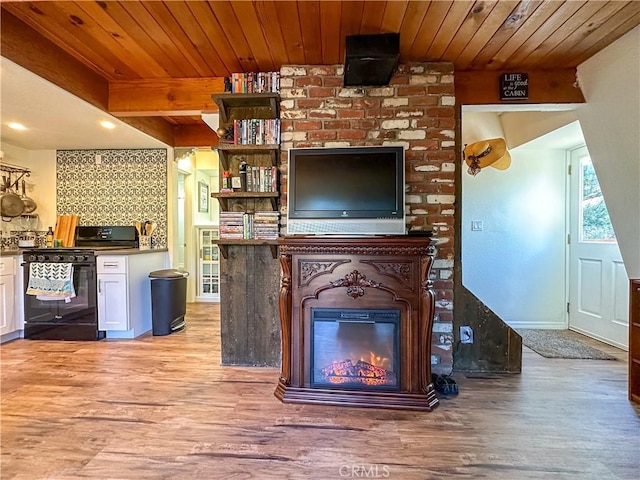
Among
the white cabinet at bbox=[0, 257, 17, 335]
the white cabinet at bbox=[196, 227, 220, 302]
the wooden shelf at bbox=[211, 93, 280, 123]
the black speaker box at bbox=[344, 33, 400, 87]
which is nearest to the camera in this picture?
the black speaker box at bbox=[344, 33, 400, 87]

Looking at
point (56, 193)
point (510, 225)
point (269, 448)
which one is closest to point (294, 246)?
point (269, 448)

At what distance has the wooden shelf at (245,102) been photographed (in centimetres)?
251

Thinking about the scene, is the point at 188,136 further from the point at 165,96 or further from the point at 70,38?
the point at 70,38

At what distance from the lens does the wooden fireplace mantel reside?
2076 mm

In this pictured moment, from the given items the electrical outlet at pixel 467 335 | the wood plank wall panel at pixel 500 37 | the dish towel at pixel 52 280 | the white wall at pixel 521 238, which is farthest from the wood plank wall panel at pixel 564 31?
the dish towel at pixel 52 280

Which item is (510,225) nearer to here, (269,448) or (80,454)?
(269,448)

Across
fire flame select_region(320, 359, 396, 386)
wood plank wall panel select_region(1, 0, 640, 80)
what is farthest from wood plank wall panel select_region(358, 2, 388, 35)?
fire flame select_region(320, 359, 396, 386)

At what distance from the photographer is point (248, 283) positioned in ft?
8.93

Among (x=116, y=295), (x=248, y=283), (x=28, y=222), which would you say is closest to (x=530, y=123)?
(x=248, y=283)

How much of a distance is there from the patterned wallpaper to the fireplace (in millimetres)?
2868

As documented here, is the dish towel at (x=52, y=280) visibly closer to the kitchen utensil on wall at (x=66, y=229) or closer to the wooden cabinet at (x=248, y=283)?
the kitchen utensil on wall at (x=66, y=229)

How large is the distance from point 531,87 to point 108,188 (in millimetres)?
4415

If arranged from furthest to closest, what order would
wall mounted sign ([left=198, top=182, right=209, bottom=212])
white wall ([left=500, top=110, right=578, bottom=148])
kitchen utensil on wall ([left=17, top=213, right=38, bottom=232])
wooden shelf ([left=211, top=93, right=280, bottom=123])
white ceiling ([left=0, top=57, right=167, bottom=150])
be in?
1. wall mounted sign ([left=198, top=182, right=209, bottom=212])
2. kitchen utensil on wall ([left=17, top=213, right=38, bottom=232])
3. white wall ([left=500, top=110, right=578, bottom=148])
4. wooden shelf ([left=211, top=93, right=280, bottom=123])
5. white ceiling ([left=0, top=57, right=167, bottom=150])

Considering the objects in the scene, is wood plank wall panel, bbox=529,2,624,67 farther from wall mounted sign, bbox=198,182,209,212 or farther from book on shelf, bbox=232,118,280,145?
wall mounted sign, bbox=198,182,209,212
